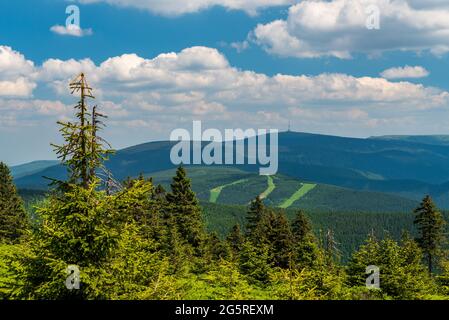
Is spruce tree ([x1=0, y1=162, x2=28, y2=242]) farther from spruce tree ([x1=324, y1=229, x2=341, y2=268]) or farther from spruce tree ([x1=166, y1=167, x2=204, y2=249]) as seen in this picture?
spruce tree ([x1=324, y1=229, x2=341, y2=268])

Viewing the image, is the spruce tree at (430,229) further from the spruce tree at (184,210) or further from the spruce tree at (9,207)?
the spruce tree at (9,207)

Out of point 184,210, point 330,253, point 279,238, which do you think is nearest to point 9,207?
point 184,210

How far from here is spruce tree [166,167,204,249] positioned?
4991 cm

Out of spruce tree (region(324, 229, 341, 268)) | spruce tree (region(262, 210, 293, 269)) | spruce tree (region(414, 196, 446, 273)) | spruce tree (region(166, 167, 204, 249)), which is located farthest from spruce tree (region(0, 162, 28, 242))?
spruce tree (region(414, 196, 446, 273))

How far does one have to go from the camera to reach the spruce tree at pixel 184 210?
49906mm

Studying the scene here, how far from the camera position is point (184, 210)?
165ft

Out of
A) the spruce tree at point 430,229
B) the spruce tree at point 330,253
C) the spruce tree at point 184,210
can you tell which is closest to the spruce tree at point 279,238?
the spruce tree at point 330,253

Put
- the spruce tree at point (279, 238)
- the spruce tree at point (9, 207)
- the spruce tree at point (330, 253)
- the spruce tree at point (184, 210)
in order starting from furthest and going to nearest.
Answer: the spruce tree at point (9, 207) < the spruce tree at point (184, 210) < the spruce tree at point (279, 238) < the spruce tree at point (330, 253)

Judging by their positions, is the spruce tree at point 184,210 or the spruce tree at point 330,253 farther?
the spruce tree at point 184,210

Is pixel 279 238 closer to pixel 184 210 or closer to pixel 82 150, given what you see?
pixel 184 210

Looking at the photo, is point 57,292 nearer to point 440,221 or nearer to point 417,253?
point 417,253
